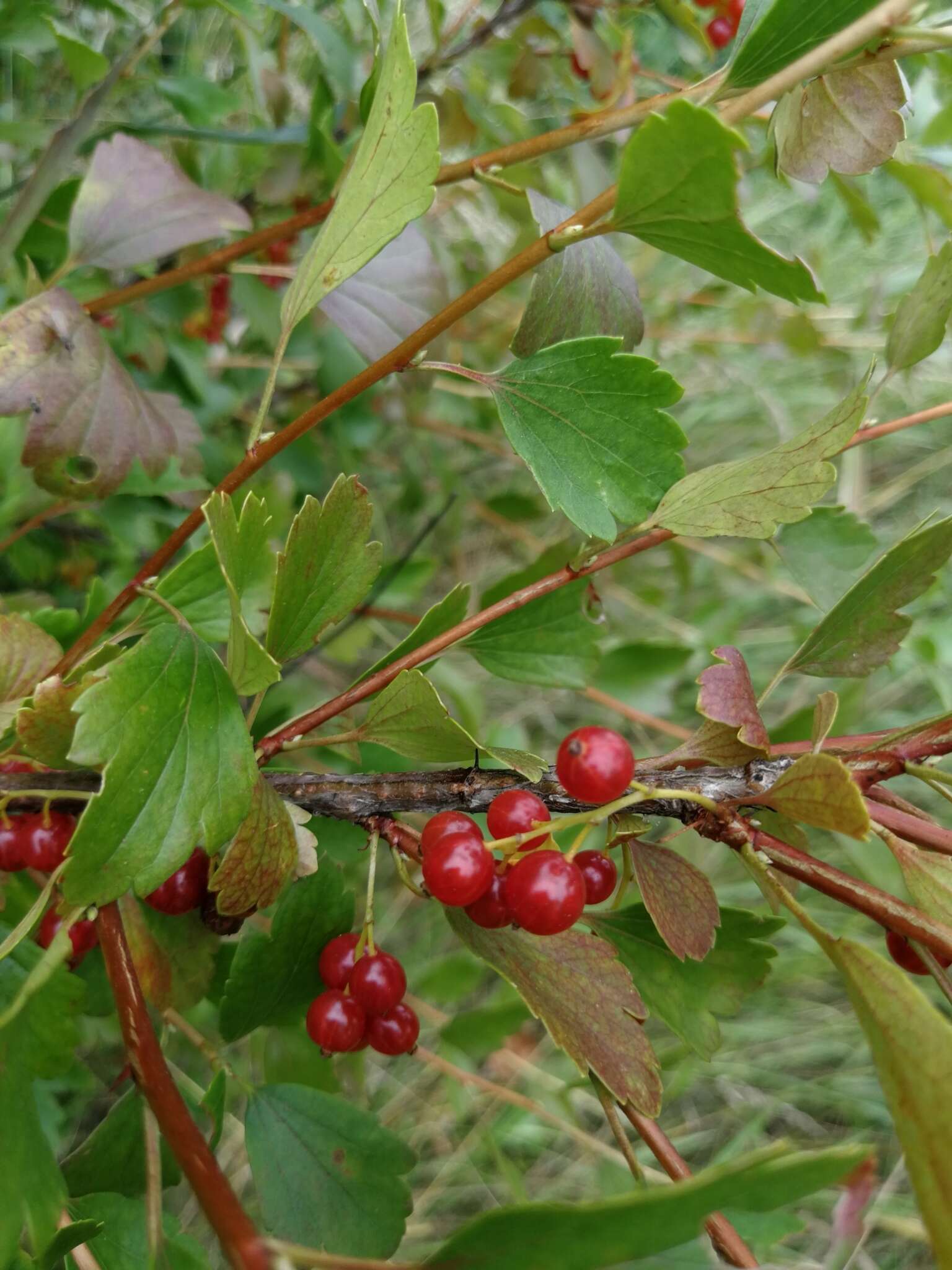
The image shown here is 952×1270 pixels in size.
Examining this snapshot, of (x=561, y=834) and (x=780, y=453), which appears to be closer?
(x=780, y=453)

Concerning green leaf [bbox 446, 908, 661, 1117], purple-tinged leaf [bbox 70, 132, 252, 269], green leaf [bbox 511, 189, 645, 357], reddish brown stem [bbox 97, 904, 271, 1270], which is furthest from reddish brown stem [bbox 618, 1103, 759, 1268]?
purple-tinged leaf [bbox 70, 132, 252, 269]

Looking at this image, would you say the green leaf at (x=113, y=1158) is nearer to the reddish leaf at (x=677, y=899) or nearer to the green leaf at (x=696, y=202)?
the reddish leaf at (x=677, y=899)

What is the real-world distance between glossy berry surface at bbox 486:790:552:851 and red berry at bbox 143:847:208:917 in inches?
8.6

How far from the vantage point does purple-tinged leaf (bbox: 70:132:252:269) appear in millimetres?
788

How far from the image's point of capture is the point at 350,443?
4.57 ft

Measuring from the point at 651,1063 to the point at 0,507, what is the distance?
32.1 inches

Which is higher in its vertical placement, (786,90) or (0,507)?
(786,90)

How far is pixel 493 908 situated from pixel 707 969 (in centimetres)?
20

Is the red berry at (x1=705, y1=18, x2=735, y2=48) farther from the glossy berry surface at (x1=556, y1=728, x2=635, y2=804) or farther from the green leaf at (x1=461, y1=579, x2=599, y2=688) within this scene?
the glossy berry surface at (x1=556, y1=728, x2=635, y2=804)

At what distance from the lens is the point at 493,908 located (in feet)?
1.73

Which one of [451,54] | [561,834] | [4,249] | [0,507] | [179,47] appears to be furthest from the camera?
[179,47]

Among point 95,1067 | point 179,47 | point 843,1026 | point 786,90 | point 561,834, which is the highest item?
point 179,47

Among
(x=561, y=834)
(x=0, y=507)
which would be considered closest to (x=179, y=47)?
(x=0, y=507)

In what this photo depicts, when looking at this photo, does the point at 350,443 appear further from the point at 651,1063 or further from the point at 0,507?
the point at 651,1063
